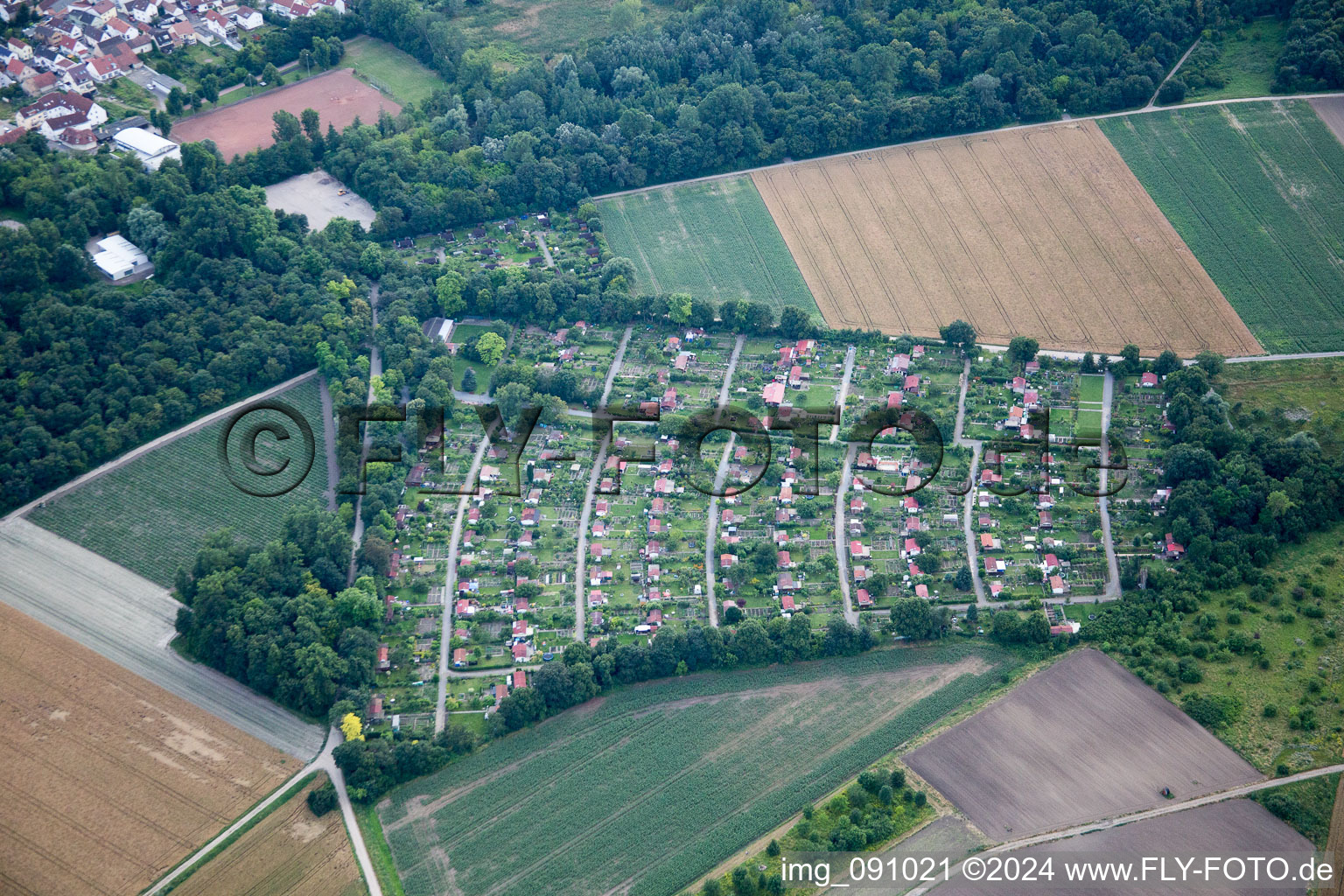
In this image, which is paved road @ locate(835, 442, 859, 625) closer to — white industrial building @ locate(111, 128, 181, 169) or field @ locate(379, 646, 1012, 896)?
field @ locate(379, 646, 1012, 896)

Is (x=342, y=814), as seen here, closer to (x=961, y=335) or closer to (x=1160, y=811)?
(x=1160, y=811)

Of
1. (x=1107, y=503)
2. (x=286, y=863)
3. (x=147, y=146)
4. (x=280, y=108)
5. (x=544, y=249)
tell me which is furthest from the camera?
(x=280, y=108)

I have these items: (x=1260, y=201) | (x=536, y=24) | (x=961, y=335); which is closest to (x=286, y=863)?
(x=961, y=335)

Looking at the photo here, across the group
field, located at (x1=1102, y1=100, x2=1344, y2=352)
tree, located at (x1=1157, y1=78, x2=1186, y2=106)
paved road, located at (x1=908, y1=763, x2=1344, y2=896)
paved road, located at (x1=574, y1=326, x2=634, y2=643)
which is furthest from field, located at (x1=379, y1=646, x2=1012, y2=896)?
tree, located at (x1=1157, y1=78, x2=1186, y2=106)

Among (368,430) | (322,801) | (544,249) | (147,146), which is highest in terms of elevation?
(147,146)

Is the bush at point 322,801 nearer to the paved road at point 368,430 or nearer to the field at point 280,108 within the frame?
the paved road at point 368,430

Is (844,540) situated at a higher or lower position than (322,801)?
higher
